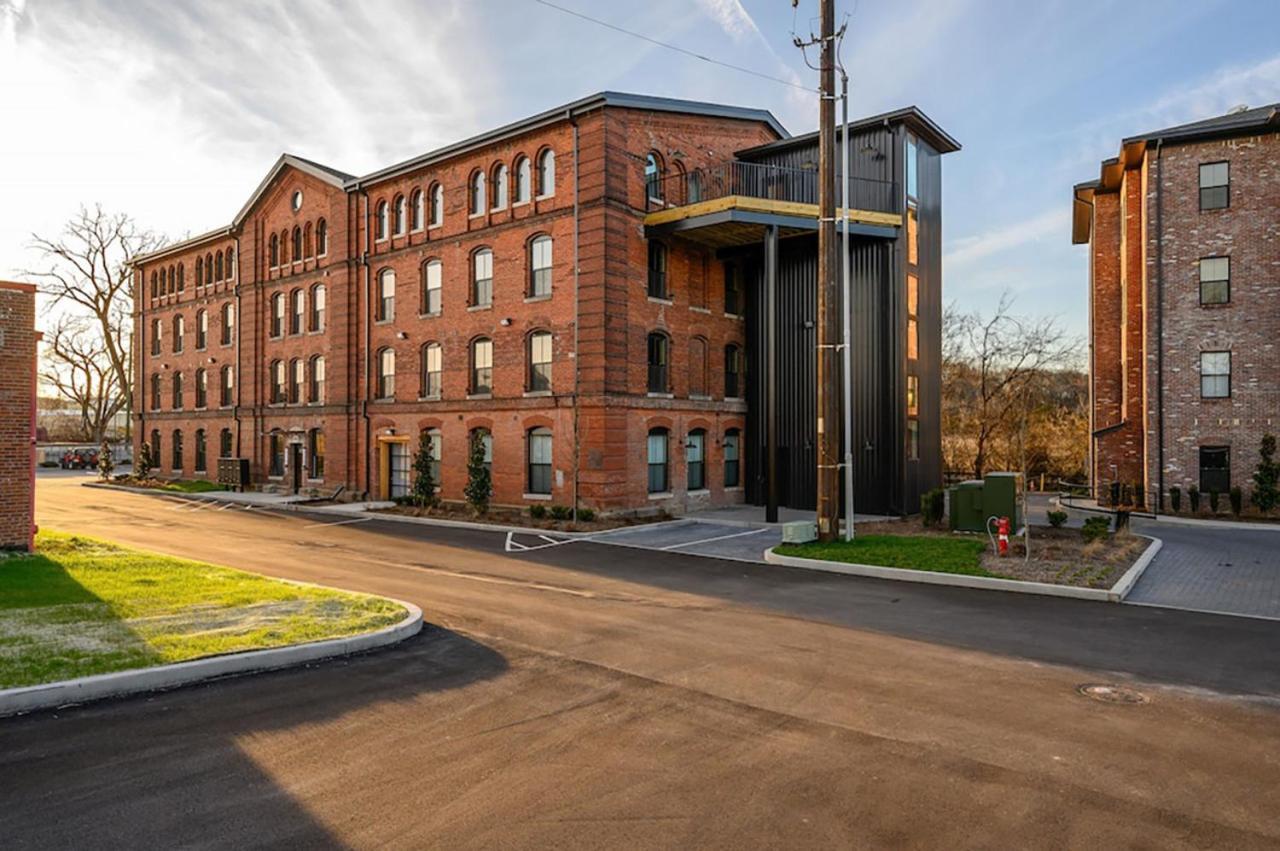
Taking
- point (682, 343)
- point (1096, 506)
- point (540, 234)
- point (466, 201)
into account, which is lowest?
point (1096, 506)

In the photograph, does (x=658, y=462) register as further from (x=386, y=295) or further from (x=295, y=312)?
(x=295, y=312)

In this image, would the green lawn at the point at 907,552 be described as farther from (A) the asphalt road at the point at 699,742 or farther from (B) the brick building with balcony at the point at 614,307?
(B) the brick building with balcony at the point at 614,307

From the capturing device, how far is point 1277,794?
211 inches

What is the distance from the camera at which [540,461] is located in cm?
2488

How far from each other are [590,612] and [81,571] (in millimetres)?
8868

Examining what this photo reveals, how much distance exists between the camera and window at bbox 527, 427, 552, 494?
80.8 ft

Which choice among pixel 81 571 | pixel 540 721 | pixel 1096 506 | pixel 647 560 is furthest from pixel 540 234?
pixel 1096 506

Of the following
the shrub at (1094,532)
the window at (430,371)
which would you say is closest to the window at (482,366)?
the window at (430,371)

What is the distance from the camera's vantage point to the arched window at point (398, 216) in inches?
1171

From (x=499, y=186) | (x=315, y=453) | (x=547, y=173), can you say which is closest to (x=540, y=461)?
(x=547, y=173)

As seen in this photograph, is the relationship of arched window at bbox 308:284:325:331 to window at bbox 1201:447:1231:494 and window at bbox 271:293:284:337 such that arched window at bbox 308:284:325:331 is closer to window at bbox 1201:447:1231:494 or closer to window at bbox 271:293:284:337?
window at bbox 271:293:284:337

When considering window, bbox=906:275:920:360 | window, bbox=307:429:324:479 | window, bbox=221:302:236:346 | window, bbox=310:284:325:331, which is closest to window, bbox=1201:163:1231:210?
window, bbox=906:275:920:360

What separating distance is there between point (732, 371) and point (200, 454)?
29.2 metres

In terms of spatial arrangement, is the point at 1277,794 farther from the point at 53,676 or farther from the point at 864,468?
the point at 864,468
